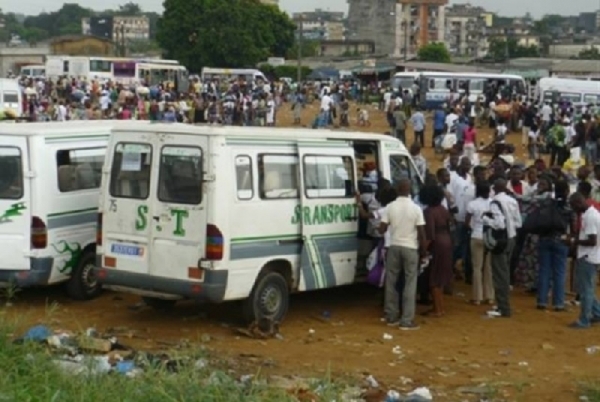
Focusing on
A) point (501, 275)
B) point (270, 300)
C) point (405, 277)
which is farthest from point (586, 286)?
point (270, 300)

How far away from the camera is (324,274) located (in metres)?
11.9

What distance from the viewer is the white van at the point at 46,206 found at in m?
11.7

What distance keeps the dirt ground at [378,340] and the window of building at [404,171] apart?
1.53 metres

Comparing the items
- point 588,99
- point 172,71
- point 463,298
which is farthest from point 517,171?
point 172,71

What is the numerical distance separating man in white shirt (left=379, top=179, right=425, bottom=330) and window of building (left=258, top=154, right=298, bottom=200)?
3.70 feet

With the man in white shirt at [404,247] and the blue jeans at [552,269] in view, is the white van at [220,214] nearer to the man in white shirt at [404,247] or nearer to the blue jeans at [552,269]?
the man in white shirt at [404,247]

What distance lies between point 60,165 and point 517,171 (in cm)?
616

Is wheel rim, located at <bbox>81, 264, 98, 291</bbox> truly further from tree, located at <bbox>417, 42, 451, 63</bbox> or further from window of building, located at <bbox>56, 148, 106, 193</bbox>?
tree, located at <bbox>417, 42, 451, 63</bbox>

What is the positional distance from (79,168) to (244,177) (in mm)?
2643

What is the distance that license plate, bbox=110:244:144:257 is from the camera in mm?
10869

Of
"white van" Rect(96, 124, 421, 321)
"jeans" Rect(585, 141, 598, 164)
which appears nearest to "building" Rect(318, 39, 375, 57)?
"jeans" Rect(585, 141, 598, 164)

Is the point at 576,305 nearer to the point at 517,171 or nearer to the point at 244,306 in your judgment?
the point at 517,171

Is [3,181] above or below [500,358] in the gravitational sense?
above

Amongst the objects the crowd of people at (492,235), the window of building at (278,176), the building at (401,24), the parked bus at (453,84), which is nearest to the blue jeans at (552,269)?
the crowd of people at (492,235)
